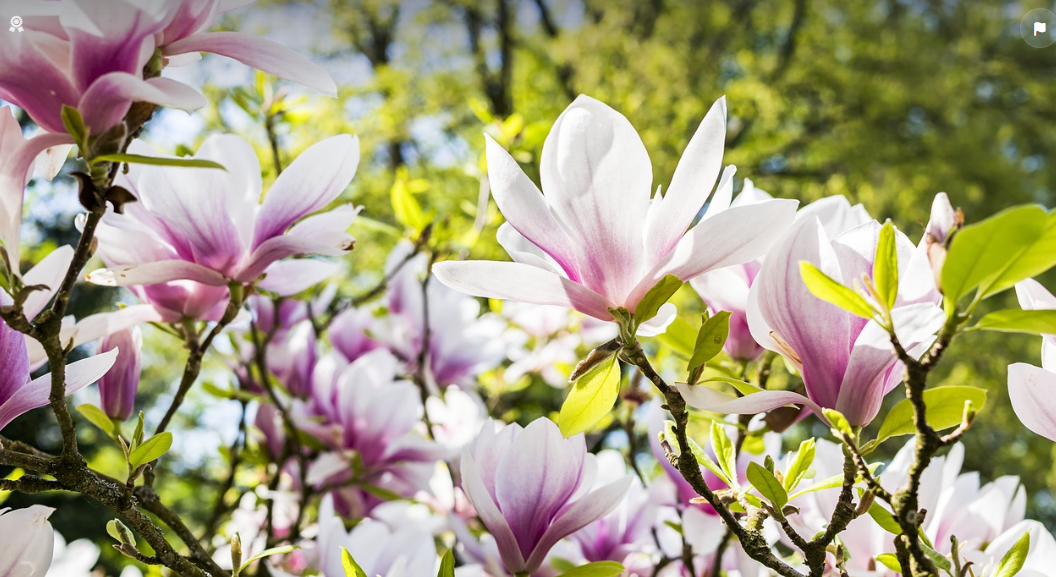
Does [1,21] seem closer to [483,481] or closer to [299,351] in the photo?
[483,481]

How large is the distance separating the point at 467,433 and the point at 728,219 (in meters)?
0.62

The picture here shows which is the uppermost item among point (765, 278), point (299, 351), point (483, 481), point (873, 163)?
point (873, 163)

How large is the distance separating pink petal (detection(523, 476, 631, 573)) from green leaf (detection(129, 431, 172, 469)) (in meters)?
0.22

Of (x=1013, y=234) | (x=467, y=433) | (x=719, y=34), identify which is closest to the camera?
(x=1013, y=234)

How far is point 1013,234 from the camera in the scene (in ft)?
0.81

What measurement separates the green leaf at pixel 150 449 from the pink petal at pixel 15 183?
11cm

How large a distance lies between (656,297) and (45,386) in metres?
0.30

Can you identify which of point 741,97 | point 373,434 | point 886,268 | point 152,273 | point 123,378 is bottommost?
point 373,434

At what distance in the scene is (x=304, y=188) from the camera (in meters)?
0.45

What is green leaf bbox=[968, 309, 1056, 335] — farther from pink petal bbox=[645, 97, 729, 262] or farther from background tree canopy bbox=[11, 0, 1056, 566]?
background tree canopy bbox=[11, 0, 1056, 566]

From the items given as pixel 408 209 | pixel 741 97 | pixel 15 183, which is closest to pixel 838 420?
pixel 15 183

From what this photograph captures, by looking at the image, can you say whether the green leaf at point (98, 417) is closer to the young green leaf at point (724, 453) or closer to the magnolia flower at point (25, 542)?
the magnolia flower at point (25, 542)

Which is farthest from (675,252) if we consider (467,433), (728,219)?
(467,433)

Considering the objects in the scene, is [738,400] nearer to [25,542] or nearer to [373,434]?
[25,542]
